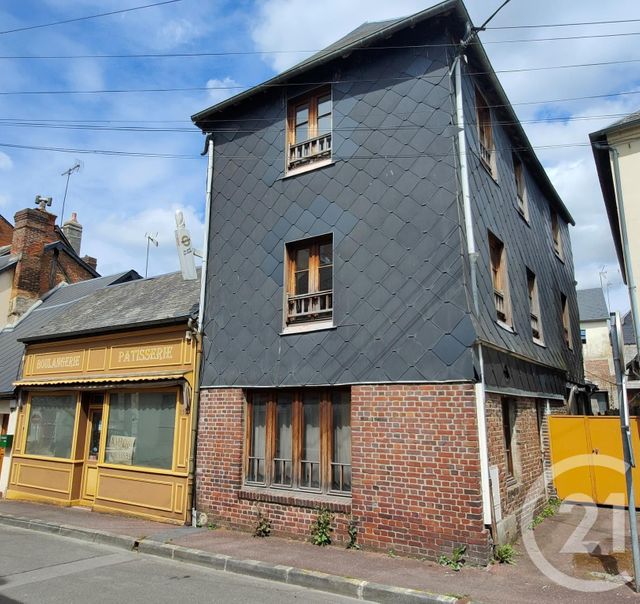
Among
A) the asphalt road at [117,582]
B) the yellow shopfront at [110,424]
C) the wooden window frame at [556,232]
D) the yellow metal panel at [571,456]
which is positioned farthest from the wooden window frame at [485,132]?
the asphalt road at [117,582]

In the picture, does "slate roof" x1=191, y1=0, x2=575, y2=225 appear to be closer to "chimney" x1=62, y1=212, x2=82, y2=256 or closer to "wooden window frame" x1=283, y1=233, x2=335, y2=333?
"wooden window frame" x1=283, y1=233, x2=335, y2=333

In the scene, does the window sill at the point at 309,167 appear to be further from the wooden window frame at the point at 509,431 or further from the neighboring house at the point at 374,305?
the wooden window frame at the point at 509,431

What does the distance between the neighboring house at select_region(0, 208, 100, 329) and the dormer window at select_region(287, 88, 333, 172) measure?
12885 mm

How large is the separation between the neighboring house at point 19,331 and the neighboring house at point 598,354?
31801 mm

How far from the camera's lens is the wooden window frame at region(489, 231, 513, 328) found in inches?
370

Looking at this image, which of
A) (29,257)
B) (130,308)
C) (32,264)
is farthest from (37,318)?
(130,308)

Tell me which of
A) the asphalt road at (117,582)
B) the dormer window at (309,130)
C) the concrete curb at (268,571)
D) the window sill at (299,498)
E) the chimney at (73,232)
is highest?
the chimney at (73,232)

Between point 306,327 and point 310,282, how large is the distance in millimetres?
814

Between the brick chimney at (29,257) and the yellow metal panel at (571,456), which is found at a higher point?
the brick chimney at (29,257)

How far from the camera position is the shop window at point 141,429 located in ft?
34.2

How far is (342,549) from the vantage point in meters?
7.59

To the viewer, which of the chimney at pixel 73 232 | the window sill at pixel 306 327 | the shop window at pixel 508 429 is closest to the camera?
the window sill at pixel 306 327

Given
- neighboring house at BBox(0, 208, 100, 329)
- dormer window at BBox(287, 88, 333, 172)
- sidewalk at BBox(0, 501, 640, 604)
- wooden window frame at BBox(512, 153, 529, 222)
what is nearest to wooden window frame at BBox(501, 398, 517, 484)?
sidewalk at BBox(0, 501, 640, 604)

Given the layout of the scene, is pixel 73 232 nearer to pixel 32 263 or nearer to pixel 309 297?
pixel 32 263
